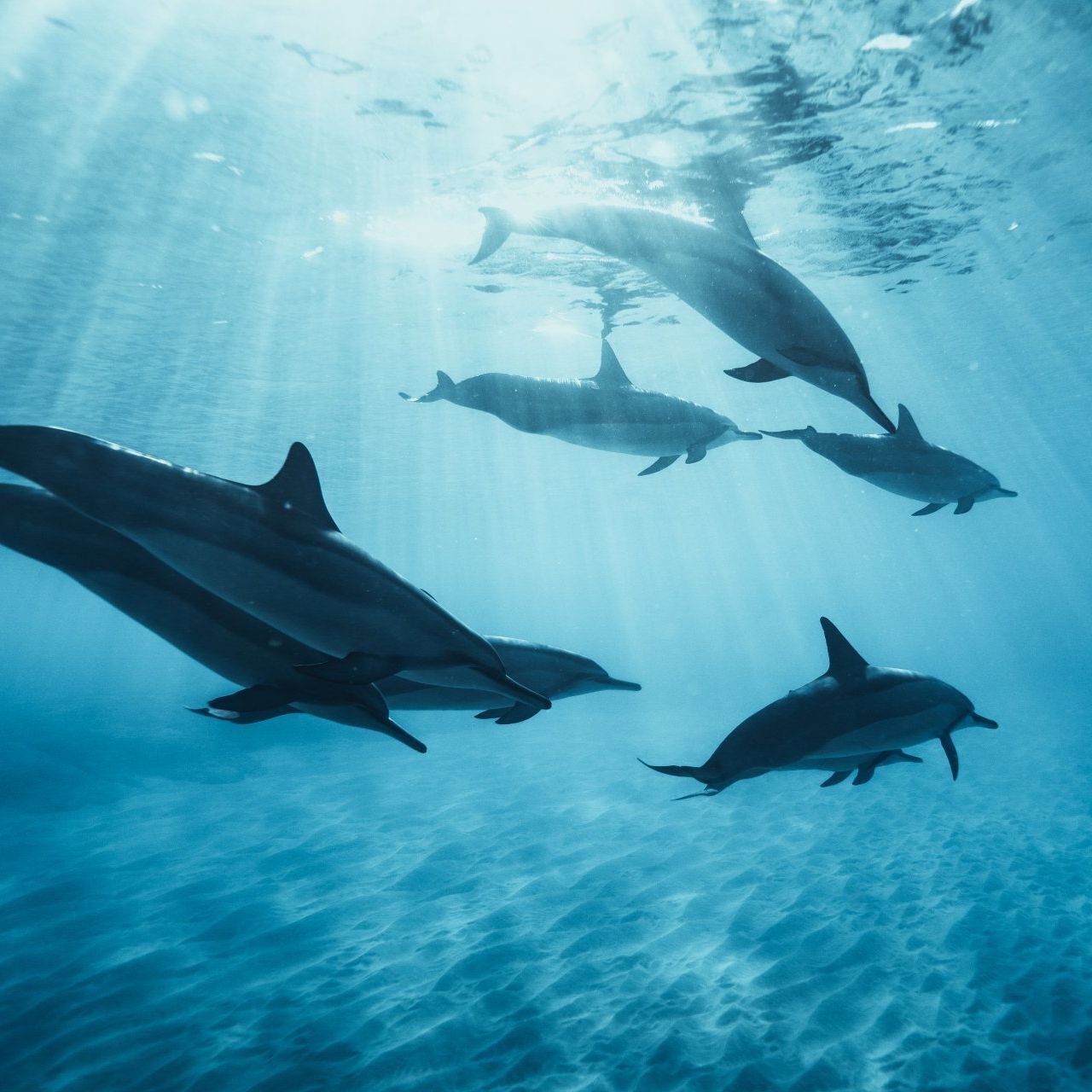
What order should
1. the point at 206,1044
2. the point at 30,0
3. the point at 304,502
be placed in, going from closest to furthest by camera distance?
the point at 304,502, the point at 206,1044, the point at 30,0

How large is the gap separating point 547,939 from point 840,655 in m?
6.79

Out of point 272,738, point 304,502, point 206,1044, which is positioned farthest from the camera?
point 272,738

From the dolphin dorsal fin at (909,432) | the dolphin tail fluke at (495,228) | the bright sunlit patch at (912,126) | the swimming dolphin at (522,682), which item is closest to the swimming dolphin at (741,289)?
the dolphin tail fluke at (495,228)

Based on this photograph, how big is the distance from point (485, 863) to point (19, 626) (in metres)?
136

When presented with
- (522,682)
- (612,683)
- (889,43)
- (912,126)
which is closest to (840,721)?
(612,683)

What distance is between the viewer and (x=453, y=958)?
348 inches

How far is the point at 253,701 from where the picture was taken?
7.31ft

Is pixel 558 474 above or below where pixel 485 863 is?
below

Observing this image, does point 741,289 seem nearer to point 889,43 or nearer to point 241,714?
point 241,714

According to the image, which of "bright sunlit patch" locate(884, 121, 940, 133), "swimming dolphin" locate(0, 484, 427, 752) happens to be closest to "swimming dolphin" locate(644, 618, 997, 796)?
"swimming dolphin" locate(0, 484, 427, 752)

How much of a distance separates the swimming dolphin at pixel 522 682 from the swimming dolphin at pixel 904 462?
2.27 m

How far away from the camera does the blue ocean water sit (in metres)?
7.48

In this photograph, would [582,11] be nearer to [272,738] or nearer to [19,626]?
[272,738]

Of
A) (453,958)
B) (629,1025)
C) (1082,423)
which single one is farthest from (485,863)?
(1082,423)
